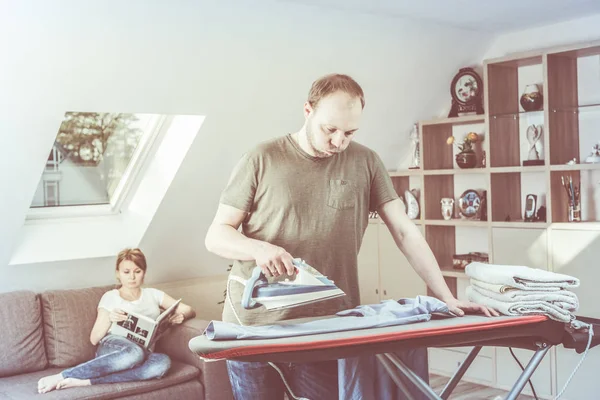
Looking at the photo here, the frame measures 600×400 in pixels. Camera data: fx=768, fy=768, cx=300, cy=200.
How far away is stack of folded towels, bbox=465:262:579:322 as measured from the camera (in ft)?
7.17

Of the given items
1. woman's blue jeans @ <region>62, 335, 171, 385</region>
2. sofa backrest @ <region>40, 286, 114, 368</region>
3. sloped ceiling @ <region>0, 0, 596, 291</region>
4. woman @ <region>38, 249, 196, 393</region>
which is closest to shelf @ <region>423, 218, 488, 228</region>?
sloped ceiling @ <region>0, 0, 596, 291</region>

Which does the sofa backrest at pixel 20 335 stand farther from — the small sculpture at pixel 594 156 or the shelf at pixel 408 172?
the small sculpture at pixel 594 156

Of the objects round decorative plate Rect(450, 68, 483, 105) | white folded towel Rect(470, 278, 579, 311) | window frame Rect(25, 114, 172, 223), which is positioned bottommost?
white folded towel Rect(470, 278, 579, 311)

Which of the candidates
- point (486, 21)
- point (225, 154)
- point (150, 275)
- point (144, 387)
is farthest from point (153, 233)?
point (486, 21)

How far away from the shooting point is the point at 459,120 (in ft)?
16.3

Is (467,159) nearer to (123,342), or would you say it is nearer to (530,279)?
(123,342)

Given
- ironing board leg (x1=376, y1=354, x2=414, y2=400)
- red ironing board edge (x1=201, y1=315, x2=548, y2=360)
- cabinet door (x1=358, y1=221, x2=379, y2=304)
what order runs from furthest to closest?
cabinet door (x1=358, y1=221, x2=379, y2=304) < ironing board leg (x1=376, y1=354, x2=414, y2=400) < red ironing board edge (x1=201, y1=315, x2=548, y2=360)

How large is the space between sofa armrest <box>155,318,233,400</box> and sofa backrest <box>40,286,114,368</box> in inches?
16.2

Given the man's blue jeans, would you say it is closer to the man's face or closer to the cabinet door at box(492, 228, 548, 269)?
the man's face

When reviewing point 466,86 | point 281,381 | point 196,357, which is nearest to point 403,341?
point 281,381

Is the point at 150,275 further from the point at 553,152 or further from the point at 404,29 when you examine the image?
the point at 553,152

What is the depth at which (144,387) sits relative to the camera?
152 inches

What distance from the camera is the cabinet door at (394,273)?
5.20 meters

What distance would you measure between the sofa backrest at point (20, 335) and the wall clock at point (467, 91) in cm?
288
